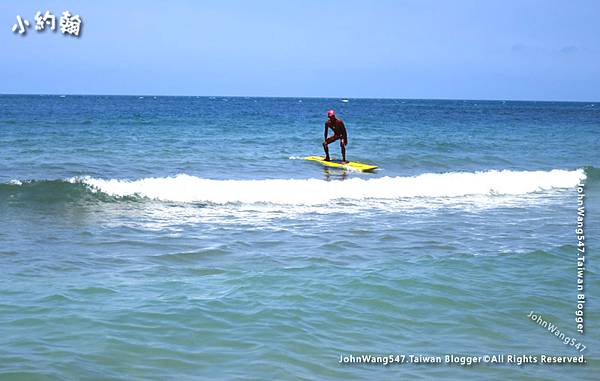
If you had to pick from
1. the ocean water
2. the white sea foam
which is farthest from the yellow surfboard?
the white sea foam

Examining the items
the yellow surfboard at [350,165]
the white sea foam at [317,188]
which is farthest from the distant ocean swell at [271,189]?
the yellow surfboard at [350,165]

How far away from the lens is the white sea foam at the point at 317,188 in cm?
1488

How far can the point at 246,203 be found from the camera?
14.1 m

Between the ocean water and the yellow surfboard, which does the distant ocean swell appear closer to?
the ocean water

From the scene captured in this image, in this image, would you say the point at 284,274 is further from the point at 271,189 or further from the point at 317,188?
the point at 317,188

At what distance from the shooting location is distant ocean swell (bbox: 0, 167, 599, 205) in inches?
580

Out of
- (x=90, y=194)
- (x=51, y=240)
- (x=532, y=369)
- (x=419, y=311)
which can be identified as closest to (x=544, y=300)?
(x=419, y=311)

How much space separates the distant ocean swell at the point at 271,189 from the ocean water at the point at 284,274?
0.07m

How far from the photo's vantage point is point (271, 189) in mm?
16016

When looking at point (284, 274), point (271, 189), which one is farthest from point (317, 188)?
point (284, 274)

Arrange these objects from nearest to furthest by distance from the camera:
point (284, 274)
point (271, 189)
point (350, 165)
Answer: point (284, 274) → point (271, 189) → point (350, 165)

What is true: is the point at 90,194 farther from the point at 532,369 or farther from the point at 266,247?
the point at 532,369

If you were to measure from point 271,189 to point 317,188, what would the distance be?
1.10 metres

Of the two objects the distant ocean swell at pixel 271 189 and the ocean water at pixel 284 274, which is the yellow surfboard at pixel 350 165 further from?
the distant ocean swell at pixel 271 189
